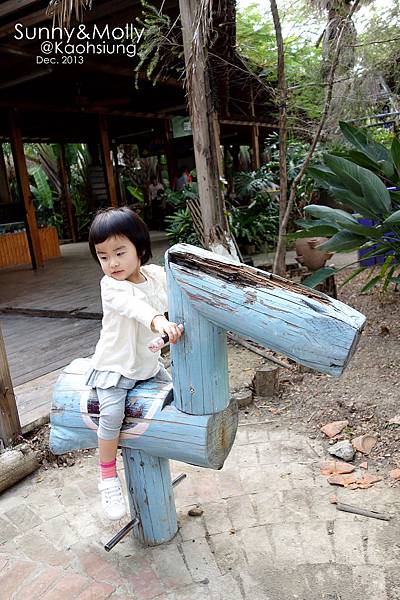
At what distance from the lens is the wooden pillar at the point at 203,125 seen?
133 inches

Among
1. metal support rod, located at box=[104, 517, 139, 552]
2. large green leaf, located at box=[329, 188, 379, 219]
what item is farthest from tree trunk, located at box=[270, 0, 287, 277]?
metal support rod, located at box=[104, 517, 139, 552]

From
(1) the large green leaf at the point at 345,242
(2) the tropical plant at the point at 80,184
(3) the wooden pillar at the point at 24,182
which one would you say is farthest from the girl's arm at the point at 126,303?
(2) the tropical plant at the point at 80,184

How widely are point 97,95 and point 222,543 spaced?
8176mm

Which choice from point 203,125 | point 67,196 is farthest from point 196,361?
point 67,196

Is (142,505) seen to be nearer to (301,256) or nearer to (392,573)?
(392,573)

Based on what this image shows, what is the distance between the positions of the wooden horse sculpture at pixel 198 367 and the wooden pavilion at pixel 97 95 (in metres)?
2.71

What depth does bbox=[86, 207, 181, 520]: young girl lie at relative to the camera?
162 cm

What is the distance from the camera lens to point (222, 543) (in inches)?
75.3

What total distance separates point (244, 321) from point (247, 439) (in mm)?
1498

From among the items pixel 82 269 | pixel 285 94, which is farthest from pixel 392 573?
pixel 82 269

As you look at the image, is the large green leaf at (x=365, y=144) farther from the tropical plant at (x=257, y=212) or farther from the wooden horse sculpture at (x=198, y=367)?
the tropical plant at (x=257, y=212)

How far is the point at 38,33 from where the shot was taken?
17.3ft

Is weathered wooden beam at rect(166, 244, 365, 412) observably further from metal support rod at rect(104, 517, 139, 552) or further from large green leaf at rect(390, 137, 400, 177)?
large green leaf at rect(390, 137, 400, 177)

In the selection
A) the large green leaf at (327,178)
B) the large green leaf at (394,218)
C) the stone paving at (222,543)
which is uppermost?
the large green leaf at (327,178)
